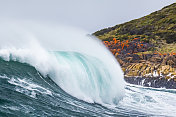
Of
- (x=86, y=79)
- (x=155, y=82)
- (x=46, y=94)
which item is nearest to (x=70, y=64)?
(x=86, y=79)

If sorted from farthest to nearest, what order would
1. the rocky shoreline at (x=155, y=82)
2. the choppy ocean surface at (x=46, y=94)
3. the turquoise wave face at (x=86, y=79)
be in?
the rocky shoreline at (x=155, y=82)
the turquoise wave face at (x=86, y=79)
the choppy ocean surface at (x=46, y=94)

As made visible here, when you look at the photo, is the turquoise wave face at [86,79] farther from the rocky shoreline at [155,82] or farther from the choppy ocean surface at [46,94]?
the rocky shoreline at [155,82]

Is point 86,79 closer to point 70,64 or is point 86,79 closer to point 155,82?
point 70,64

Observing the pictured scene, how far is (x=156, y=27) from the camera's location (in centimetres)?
6594

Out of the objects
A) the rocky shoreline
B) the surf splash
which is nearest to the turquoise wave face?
the surf splash

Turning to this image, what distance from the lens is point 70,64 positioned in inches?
408

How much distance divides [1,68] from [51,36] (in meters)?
7.07

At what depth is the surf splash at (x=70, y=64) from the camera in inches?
358

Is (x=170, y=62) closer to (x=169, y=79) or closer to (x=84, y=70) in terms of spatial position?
(x=169, y=79)

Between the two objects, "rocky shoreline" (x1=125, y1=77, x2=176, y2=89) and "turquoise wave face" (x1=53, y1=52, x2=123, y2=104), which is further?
"rocky shoreline" (x1=125, y1=77, x2=176, y2=89)

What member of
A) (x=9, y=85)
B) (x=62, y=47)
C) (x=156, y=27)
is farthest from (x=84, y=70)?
(x=156, y=27)

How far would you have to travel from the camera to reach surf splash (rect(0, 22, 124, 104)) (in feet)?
29.8

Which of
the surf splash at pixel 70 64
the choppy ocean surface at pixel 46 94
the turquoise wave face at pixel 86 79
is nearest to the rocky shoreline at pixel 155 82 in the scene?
the surf splash at pixel 70 64

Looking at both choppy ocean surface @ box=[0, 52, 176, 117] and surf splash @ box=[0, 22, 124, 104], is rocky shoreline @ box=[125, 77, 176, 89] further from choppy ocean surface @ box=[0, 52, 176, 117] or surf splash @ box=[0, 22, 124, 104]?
→ choppy ocean surface @ box=[0, 52, 176, 117]
